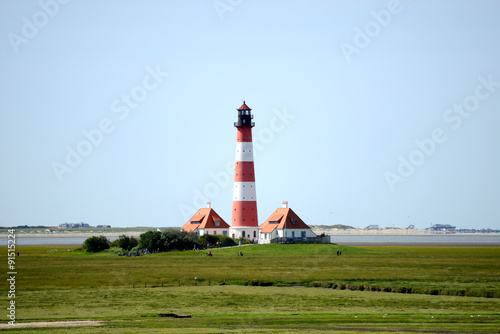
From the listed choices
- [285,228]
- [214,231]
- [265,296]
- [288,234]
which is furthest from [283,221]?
[265,296]

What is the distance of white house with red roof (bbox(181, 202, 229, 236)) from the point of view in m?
111

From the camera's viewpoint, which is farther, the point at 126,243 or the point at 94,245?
the point at 94,245

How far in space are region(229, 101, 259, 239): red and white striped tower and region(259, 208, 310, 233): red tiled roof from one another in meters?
2.82

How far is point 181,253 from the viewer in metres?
90.7

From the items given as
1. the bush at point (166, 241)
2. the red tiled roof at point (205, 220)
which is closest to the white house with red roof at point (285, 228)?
the red tiled roof at point (205, 220)

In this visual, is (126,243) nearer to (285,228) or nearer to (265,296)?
(285,228)

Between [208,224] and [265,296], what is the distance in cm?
6705

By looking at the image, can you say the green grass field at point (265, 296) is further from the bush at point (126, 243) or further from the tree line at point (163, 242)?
the bush at point (126, 243)

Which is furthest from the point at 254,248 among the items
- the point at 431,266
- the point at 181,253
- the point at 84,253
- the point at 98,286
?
the point at 98,286

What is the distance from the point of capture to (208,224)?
364 feet

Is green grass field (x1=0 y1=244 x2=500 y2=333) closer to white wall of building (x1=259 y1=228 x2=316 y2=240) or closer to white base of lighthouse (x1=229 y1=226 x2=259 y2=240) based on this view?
white base of lighthouse (x1=229 y1=226 x2=259 y2=240)

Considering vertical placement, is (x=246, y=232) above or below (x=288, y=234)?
above

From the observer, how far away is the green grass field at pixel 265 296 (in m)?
32.7

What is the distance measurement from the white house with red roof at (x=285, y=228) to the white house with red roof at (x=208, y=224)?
671 cm
